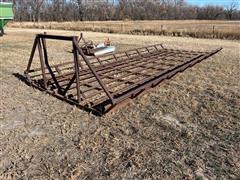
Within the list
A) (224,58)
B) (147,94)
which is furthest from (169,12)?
(147,94)

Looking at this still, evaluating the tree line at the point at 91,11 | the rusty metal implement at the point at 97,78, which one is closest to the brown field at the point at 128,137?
the rusty metal implement at the point at 97,78

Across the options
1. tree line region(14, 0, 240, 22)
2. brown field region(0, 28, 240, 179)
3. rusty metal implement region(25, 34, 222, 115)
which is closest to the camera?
brown field region(0, 28, 240, 179)

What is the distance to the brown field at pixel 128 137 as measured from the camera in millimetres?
2988

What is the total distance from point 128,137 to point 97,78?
4.03 feet

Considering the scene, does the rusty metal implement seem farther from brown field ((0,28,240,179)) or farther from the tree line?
the tree line

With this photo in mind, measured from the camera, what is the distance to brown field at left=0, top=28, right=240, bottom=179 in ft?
9.80

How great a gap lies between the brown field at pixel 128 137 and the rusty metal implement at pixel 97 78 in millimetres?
209

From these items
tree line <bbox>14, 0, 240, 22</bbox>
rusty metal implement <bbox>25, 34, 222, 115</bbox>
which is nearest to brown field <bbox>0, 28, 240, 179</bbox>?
rusty metal implement <bbox>25, 34, 222, 115</bbox>

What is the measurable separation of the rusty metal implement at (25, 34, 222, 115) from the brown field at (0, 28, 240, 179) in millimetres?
209

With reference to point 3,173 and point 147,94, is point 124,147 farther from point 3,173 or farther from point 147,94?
point 147,94

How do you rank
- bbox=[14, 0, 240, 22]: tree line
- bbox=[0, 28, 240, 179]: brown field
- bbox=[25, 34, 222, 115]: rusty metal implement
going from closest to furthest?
1. bbox=[0, 28, 240, 179]: brown field
2. bbox=[25, 34, 222, 115]: rusty metal implement
3. bbox=[14, 0, 240, 22]: tree line

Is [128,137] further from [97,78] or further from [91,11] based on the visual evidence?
[91,11]

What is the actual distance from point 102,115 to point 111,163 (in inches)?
51.1

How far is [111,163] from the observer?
10.2 feet
